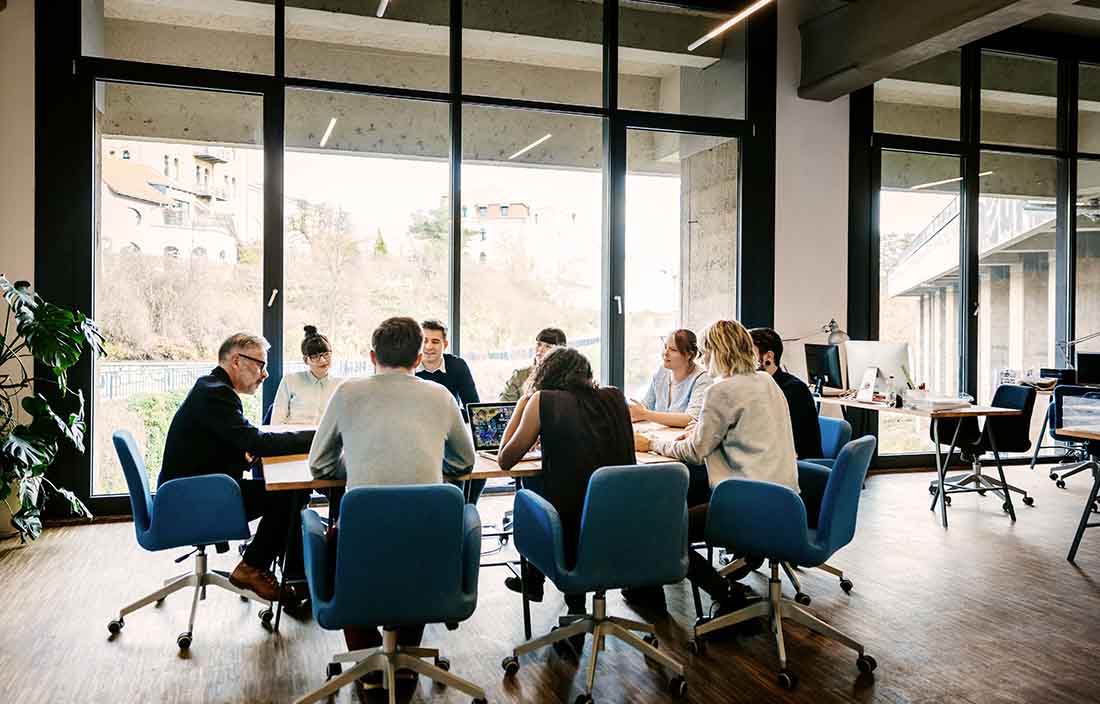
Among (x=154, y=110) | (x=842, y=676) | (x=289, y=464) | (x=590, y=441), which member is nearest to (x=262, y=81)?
(x=154, y=110)

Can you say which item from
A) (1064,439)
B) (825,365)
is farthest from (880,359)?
(1064,439)

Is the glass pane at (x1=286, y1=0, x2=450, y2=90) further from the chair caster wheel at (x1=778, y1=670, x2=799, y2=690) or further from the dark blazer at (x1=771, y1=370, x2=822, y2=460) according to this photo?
the chair caster wheel at (x1=778, y1=670, x2=799, y2=690)

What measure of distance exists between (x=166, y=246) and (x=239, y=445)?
9.39ft

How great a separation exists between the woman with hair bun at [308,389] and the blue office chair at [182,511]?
4.62 feet

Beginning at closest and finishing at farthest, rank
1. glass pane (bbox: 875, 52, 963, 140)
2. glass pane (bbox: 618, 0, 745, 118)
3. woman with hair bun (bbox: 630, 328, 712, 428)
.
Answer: woman with hair bun (bbox: 630, 328, 712, 428) → glass pane (bbox: 618, 0, 745, 118) → glass pane (bbox: 875, 52, 963, 140)

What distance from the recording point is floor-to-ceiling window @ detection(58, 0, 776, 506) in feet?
19.2

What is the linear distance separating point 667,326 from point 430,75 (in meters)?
2.79

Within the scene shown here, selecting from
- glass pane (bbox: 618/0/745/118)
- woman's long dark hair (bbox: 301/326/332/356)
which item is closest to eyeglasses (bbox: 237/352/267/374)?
woman's long dark hair (bbox: 301/326/332/356)

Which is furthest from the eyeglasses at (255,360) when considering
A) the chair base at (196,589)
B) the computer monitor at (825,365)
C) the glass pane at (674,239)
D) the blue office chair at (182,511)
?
the computer monitor at (825,365)

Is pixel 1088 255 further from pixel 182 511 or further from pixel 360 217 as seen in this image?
pixel 182 511

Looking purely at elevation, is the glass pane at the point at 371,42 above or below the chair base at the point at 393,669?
above

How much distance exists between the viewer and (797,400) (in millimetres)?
4094

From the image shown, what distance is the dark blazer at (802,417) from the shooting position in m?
4.10

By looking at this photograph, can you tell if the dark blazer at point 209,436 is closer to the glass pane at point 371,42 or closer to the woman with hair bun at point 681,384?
the woman with hair bun at point 681,384
